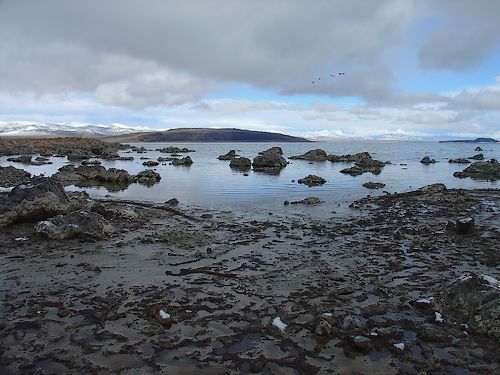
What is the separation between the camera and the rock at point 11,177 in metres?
27.0

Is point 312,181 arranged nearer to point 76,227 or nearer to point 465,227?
point 465,227

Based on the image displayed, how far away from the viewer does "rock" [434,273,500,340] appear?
6.77m

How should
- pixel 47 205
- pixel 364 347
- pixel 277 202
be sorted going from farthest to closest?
1. pixel 277 202
2. pixel 47 205
3. pixel 364 347

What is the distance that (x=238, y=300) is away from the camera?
26.5 ft

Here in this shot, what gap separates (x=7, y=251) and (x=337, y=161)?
55.4 meters

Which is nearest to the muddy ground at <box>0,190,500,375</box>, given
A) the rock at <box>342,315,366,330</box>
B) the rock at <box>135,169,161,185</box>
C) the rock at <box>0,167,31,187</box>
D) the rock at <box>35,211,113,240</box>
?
the rock at <box>342,315,366,330</box>

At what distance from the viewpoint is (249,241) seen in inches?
507

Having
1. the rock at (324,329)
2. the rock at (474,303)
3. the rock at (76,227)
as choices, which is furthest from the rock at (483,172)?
the rock at (324,329)

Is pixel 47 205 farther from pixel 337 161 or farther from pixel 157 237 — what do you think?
pixel 337 161

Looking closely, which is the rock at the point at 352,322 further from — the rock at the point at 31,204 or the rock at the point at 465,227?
the rock at the point at 31,204

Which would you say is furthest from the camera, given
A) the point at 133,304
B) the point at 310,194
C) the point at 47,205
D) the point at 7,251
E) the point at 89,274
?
the point at 310,194

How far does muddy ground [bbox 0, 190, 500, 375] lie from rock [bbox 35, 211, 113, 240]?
1.08 ft

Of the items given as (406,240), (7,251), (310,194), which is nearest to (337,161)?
(310,194)

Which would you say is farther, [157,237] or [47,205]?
[47,205]
